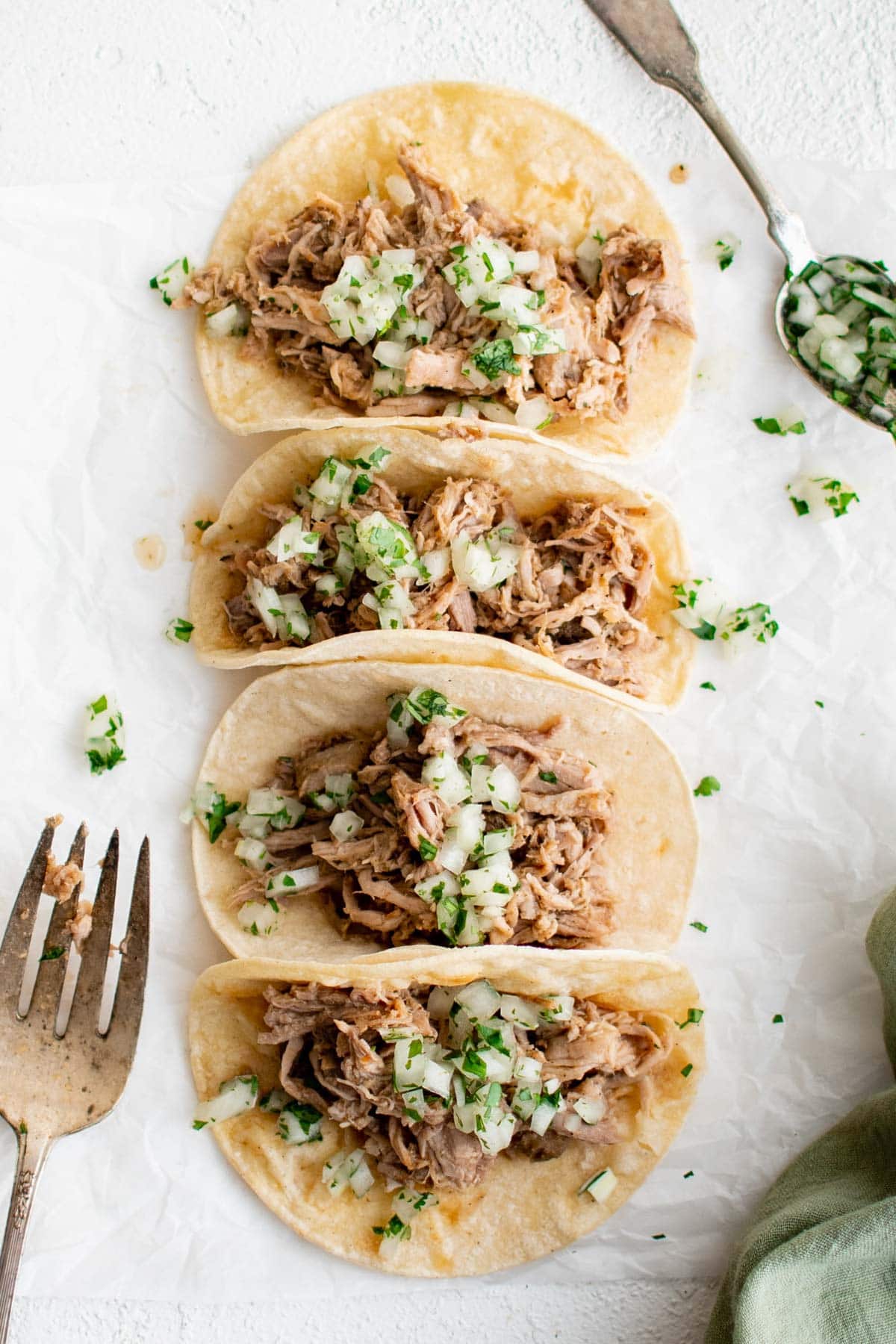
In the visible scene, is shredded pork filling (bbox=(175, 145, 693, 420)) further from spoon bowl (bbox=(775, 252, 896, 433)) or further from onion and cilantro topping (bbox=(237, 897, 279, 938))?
onion and cilantro topping (bbox=(237, 897, 279, 938))

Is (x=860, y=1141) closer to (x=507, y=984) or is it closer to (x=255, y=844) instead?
(x=507, y=984)

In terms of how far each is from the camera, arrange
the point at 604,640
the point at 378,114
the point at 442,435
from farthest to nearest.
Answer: the point at 378,114 → the point at 604,640 → the point at 442,435

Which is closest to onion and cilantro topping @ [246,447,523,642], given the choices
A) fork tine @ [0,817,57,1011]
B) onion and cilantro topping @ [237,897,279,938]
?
onion and cilantro topping @ [237,897,279,938]

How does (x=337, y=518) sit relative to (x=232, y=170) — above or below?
below

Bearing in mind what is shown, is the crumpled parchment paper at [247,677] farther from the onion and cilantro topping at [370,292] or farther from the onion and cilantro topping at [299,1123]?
the onion and cilantro topping at [370,292]

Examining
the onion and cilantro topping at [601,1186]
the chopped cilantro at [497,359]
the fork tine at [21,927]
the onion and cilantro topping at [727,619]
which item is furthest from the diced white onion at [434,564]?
the onion and cilantro topping at [601,1186]

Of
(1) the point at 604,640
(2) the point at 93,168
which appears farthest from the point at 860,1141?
(2) the point at 93,168
